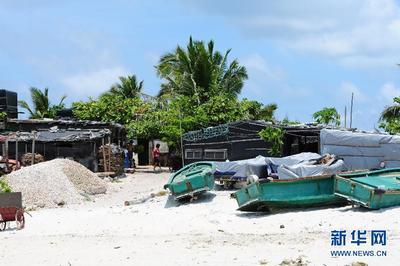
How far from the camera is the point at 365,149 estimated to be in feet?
73.1

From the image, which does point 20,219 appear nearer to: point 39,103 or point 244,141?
point 244,141

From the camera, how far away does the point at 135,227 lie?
15711 mm

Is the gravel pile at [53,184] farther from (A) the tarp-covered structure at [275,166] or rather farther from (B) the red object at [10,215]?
(A) the tarp-covered structure at [275,166]

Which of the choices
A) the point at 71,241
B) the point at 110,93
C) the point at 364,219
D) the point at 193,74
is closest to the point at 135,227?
the point at 71,241

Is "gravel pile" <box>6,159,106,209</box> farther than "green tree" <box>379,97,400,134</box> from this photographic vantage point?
No

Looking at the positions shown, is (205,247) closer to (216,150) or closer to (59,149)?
(216,150)

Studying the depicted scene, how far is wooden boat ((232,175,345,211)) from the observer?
15773 millimetres

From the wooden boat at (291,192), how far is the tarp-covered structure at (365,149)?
21.5 ft

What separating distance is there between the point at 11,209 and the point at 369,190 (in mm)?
9009

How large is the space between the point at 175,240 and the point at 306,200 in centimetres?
430

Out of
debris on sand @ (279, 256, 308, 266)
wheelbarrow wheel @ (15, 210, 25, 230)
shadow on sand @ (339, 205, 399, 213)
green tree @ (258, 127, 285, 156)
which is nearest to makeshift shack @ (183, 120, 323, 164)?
green tree @ (258, 127, 285, 156)

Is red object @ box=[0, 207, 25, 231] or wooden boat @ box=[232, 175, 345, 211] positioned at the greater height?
wooden boat @ box=[232, 175, 345, 211]

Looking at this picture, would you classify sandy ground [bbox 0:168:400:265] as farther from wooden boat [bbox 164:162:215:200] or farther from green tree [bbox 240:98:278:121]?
green tree [bbox 240:98:278:121]

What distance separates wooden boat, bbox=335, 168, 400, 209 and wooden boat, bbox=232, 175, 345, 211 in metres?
0.46
